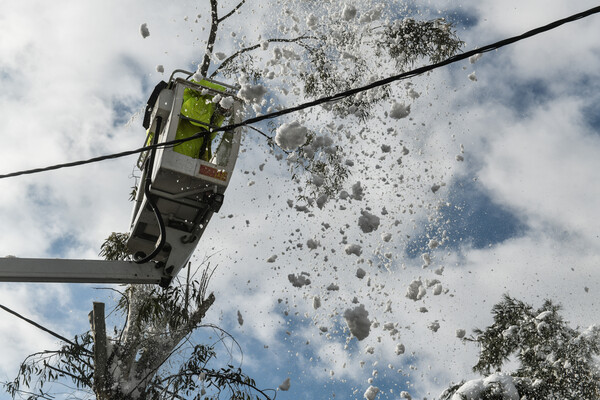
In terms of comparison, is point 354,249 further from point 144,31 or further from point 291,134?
point 144,31

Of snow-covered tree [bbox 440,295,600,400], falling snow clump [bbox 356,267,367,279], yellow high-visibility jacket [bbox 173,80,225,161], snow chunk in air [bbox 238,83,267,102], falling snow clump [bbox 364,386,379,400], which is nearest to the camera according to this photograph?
snow chunk in air [bbox 238,83,267,102]

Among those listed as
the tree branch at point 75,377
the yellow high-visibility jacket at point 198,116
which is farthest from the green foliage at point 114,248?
the yellow high-visibility jacket at point 198,116

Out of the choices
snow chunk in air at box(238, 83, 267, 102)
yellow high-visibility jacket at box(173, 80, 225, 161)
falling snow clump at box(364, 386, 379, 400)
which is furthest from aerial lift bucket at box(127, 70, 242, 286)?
falling snow clump at box(364, 386, 379, 400)

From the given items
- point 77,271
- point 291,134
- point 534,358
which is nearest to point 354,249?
point 291,134

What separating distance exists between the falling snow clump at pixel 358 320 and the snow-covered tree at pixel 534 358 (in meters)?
6.42

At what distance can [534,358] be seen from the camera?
11.3 meters

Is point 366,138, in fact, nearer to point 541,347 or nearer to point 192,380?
point 192,380

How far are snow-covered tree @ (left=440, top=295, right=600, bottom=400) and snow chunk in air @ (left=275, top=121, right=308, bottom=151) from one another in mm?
7537

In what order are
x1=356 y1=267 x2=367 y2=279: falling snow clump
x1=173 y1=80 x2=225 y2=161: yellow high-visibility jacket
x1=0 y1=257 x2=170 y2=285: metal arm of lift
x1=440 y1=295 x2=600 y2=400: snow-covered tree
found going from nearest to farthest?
x1=0 y1=257 x2=170 y2=285: metal arm of lift, x1=173 y1=80 x2=225 y2=161: yellow high-visibility jacket, x1=356 y1=267 x2=367 y2=279: falling snow clump, x1=440 y1=295 x2=600 y2=400: snow-covered tree

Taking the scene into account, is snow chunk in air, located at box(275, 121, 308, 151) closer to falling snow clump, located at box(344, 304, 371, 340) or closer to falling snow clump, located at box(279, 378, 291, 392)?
falling snow clump, located at box(344, 304, 371, 340)

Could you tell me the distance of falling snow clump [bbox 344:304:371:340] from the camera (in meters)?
4.58

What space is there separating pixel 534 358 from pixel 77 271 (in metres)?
9.72

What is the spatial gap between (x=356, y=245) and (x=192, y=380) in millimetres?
3395

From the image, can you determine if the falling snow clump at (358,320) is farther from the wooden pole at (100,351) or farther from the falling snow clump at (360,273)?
the wooden pole at (100,351)
